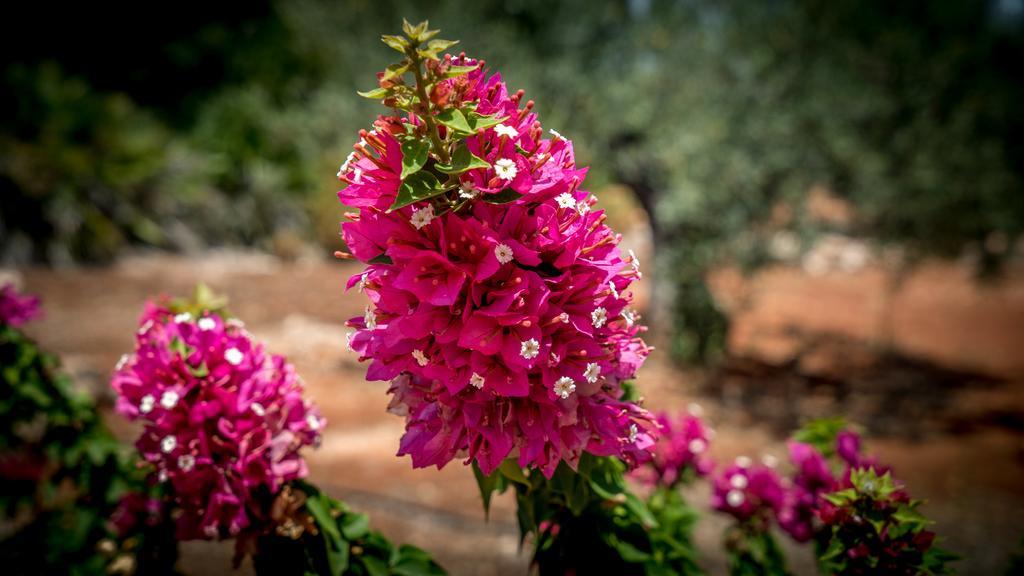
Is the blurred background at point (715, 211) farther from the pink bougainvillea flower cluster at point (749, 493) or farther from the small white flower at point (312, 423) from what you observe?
the small white flower at point (312, 423)

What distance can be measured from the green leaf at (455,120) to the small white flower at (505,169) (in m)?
0.07

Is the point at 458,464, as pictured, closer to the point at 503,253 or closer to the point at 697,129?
the point at 503,253

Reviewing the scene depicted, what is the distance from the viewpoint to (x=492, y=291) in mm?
1036

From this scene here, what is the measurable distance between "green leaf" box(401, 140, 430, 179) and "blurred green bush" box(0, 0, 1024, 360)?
19.7 ft

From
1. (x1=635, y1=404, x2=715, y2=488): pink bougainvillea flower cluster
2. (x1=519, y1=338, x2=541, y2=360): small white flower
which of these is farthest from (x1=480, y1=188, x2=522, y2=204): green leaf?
(x1=635, y1=404, x2=715, y2=488): pink bougainvillea flower cluster

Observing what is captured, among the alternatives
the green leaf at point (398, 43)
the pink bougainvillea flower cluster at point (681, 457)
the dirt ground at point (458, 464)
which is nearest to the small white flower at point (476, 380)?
the green leaf at point (398, 43)

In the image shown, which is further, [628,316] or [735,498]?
[735,498]

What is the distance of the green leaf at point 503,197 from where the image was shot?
1.02m

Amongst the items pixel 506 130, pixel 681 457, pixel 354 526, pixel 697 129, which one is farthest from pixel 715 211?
pixel 506 130

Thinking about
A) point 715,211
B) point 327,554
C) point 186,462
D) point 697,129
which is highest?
point 697,129

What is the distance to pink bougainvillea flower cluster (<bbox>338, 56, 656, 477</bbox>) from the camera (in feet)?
3.32

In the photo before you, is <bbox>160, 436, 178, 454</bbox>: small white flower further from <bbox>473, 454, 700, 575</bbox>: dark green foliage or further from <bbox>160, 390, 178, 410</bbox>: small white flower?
<bbox>473, 454, 700, 575</bbox>: dark green foliage

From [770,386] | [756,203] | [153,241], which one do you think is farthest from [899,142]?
[153,241]

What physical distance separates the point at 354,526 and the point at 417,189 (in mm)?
807
